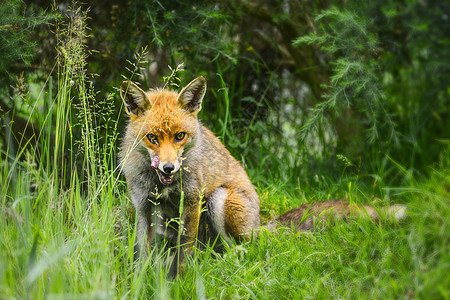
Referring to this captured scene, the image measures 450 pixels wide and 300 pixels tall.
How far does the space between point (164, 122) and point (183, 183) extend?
653 millimetres

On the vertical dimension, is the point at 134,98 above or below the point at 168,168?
above

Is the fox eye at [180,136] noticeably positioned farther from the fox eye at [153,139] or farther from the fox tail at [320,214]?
the fox tail at [320,214]

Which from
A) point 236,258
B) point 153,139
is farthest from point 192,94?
point 236,258

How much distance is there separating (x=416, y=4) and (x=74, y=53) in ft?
12.6

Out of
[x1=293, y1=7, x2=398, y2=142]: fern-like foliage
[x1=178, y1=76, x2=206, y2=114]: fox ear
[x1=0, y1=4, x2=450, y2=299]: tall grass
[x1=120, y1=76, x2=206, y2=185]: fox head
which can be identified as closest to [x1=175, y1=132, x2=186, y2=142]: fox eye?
[x1=120, y1=76, x2=206, y2=185]: fox head

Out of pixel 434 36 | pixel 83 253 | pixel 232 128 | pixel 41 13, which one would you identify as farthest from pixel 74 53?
pixel 434 36

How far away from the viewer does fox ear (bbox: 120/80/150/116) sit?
3831 millimetres

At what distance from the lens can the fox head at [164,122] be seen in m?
3.66

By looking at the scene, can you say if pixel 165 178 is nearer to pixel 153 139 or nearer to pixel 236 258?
pixel 153 139

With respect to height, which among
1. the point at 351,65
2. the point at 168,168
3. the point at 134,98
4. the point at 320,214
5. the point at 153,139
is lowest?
the point at 320,214

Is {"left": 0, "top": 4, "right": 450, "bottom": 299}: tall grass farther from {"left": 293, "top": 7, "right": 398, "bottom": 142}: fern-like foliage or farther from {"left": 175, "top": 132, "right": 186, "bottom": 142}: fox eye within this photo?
{"left": 293, "top": 7, "right": 398, "bottom": 142}: fern-like foliage

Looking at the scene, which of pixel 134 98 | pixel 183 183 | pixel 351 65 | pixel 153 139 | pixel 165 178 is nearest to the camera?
pixel 165 178

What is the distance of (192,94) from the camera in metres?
4.07

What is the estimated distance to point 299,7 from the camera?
5.93 meters
